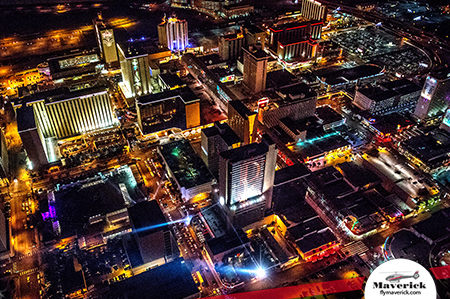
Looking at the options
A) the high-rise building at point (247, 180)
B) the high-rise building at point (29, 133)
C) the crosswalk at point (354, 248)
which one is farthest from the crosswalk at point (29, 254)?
the crosswalk at point (354, 248)

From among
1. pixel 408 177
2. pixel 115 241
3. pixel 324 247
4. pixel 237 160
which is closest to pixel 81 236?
pixel 115 241

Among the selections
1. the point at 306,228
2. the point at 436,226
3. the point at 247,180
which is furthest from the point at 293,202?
the point at 436,226

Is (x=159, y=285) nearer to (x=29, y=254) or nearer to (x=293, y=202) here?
(x=29, y=254)

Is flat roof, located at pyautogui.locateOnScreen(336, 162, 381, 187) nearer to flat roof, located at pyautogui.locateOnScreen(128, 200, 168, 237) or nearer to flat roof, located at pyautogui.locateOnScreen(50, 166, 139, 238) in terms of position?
flat roof, located at pyautogui.locateOnScreen(128, 200, 168, 237)

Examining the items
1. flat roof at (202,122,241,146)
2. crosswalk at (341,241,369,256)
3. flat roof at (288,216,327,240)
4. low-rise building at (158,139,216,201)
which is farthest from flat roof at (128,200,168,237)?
crosswalk at (341,241,369,256)

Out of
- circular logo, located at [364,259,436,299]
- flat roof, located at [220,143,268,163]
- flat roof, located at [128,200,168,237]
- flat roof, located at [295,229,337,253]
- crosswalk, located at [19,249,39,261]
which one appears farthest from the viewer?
crosswalk, located at [19,249,39,261]

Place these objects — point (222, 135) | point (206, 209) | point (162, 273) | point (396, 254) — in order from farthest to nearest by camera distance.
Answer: point (222, 135)
point (206, 209)
point (396, 254)
point (162, 273)

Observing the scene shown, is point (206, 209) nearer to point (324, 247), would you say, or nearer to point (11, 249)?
point (324, 247)
